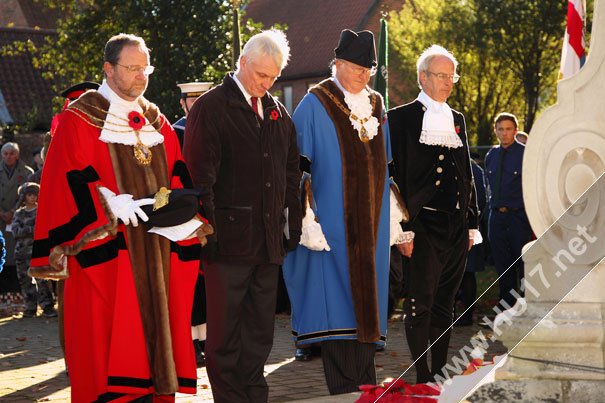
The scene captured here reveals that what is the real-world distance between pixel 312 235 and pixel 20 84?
38.4 meters

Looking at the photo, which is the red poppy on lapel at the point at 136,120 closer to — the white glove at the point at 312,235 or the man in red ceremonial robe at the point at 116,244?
the man in red ceremonial robe at the point at 116,244

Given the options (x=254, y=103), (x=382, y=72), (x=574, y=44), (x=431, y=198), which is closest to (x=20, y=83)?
(x=382, y=72)

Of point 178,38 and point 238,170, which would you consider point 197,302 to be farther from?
point 178,38

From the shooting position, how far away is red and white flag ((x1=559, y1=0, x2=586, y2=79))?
9867 mm

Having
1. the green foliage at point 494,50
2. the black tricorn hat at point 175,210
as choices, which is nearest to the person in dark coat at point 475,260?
the black tricorn hat at point 175,210

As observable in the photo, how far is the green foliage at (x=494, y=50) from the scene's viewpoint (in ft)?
115

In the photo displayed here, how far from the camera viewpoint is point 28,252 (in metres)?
13.5

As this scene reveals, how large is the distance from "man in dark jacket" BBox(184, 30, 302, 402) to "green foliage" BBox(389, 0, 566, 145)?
2745 centimetres

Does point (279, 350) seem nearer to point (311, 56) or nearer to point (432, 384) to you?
point (432, 384)

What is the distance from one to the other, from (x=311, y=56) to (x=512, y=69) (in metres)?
15.7

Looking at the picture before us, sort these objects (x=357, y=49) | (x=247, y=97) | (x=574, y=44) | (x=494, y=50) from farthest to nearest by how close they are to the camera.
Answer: (x=494, y=50), (x=574, y=44), (x=357, y=49), (x=247, y=97)

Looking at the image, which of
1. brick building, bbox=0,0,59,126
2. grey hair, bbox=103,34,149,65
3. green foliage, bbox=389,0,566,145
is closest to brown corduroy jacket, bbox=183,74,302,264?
grey hair, bbox=103,34,149,65

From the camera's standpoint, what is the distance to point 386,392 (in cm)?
505

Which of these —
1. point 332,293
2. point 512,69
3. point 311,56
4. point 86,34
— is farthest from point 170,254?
point 311,56
